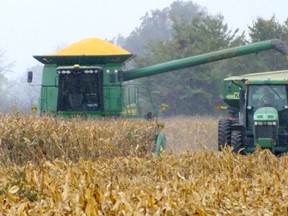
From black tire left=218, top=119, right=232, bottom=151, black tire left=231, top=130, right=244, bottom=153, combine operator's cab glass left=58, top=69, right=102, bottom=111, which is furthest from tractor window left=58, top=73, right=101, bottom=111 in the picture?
black tire left=231, top=130, right=244, bottom=153

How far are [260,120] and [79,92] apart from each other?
427 cm

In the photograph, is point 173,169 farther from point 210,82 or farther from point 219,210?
point 210,82

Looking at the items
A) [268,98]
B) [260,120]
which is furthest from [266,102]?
[260,120]

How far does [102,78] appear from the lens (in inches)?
639

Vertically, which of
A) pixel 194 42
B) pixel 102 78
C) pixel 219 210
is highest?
pixel 194 42

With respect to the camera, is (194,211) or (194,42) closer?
(194,211)

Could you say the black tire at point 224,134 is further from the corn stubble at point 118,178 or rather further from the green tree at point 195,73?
the green tree at point 195,73

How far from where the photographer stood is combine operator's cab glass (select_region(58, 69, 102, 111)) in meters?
16.1

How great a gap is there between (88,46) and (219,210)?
40.8ft

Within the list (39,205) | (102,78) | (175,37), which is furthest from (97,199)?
(175,37)

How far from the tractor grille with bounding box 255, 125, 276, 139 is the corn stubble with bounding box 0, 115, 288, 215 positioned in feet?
8.66

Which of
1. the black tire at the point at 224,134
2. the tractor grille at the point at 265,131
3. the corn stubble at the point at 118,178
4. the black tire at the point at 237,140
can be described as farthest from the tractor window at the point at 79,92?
the tractor grille at the point at 265,131

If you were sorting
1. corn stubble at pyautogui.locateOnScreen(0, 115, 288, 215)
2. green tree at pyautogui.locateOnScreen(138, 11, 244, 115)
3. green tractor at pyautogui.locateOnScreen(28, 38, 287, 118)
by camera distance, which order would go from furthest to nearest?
green tree at pyautogui.locateOnScreen(138, 11, 244, 115) → green tractor at pyautogui.locateOnScreen(28, 38, 287, 118) → corn stubble at pyautogui.locateOnScreen(0, 115, 288, 215)

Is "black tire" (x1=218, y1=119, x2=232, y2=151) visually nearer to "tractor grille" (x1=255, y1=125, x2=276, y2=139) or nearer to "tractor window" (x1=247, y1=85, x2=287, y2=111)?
"tractor window" (x1=247, y1=85, x2=287, y2=111)
